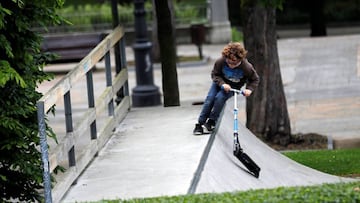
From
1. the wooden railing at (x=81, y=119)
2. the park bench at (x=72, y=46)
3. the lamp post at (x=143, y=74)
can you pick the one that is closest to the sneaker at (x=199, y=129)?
the wooden railing at (x=81, y=119)

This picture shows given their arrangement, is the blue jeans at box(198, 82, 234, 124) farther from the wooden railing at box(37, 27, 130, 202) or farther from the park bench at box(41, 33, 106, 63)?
the park bench at box(41, 33, 106, 63)

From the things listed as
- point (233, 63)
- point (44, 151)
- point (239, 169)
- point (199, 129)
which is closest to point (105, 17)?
point (199, 129)

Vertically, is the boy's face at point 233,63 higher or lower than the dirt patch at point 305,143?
higher

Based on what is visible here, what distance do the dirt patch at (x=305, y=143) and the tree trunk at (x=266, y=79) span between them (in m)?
0.11

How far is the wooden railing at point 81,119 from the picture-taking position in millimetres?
7117

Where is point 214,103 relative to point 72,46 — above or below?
above

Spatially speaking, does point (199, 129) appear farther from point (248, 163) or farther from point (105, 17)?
point (105, 17)

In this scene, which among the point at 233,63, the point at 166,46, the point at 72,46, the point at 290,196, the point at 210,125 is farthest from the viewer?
the point at 72,46

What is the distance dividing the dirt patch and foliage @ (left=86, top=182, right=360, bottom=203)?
7591 mm

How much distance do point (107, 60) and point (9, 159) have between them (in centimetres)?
303

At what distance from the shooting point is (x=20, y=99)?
7254mm

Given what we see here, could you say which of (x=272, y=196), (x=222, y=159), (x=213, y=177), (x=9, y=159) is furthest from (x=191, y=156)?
(x=272, y=196)

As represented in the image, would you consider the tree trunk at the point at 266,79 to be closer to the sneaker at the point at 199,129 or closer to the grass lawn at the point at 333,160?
the grass lawn at the point at 333,160

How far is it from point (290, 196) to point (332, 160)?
656 cm
